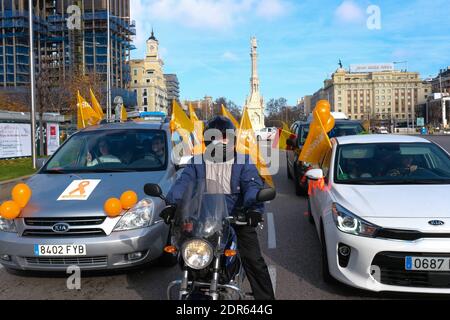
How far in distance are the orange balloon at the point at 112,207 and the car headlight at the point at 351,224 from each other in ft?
6.90

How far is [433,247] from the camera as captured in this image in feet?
12.8

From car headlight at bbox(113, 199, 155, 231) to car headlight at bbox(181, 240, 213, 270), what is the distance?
1.88 meters

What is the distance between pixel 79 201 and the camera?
4.81 meters

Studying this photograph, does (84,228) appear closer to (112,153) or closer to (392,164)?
(112,153)

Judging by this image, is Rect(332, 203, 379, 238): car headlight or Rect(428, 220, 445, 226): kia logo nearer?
Rect(428, 220, 445, 226): kia logo

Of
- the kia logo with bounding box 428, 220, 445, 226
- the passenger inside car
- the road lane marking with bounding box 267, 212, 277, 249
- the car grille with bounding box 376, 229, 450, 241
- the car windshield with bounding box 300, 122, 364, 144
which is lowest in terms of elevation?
the road lane marking with bounding box 267, 212, 277, 249

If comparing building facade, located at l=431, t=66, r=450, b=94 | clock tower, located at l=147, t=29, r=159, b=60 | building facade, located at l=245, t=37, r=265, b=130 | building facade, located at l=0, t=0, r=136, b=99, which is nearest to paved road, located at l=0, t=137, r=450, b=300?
building facade, located at l=245, t=37, r=265, b=130

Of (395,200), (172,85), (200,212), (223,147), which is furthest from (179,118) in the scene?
(172,85)

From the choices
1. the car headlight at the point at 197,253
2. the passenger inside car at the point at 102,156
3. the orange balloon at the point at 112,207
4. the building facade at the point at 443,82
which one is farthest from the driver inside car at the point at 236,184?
the building facade at the point at 443,82

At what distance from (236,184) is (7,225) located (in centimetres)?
262

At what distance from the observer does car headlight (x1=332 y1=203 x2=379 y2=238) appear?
4.18 meters

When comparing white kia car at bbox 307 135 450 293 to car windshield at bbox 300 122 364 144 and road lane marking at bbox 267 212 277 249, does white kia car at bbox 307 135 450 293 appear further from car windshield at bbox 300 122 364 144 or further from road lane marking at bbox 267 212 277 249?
car windshield at bbox 300 122 364 144

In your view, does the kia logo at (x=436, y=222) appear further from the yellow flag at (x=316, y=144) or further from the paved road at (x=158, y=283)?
the yellow flag at (x=316, y=144)

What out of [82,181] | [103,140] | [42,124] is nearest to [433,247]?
[82,181]
